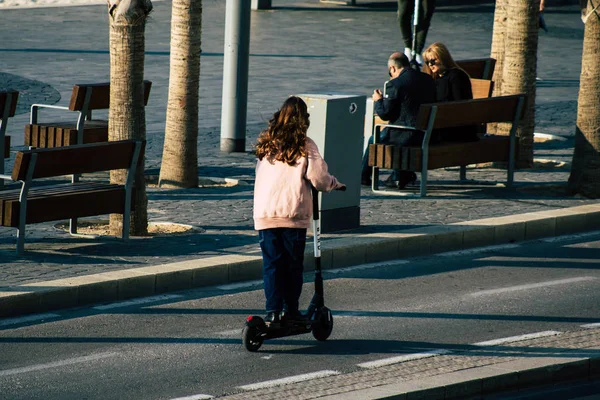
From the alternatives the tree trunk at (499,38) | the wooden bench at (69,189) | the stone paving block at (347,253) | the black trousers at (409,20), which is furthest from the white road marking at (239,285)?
the black trousers at (409,20)

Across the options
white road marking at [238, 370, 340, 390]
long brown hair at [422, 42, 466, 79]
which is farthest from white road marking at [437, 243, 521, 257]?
white road marking at [238, 370, 340, 390]

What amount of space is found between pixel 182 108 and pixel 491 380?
6.79 metres

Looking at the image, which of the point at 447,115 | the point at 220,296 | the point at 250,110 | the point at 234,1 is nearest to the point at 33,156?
the point at 220,296

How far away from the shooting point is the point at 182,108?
13406 millimetres

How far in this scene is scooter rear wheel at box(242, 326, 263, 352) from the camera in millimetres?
8031

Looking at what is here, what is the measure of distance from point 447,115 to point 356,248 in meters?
2.89

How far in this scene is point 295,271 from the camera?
825 centimetres

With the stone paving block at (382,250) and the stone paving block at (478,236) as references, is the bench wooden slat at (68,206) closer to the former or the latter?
the stone paving block at (382,250)

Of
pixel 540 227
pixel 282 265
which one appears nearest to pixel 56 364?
pixel 282 265

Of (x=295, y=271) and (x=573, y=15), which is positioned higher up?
(x=573, y=15)

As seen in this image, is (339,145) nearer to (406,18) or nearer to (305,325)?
(305,325)

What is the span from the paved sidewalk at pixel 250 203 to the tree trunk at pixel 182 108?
0.24 metres

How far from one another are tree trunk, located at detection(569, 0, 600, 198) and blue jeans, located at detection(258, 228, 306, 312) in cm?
572

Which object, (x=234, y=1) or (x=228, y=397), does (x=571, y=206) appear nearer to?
(x=234, y=1)
